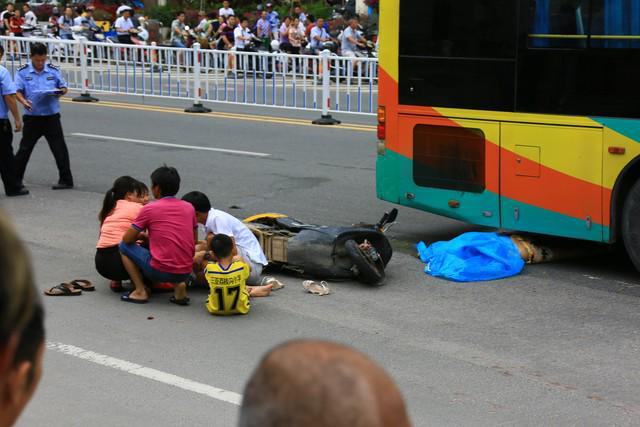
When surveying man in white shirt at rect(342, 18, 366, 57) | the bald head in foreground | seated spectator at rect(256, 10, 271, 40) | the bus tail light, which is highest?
seated spectator at rect(256, 10, 271, 40)

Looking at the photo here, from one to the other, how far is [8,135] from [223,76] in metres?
8.87

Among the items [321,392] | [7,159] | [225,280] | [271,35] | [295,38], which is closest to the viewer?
[321,392]

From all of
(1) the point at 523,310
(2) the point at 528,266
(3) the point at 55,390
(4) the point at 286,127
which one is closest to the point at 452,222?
(2) the point at 528,266

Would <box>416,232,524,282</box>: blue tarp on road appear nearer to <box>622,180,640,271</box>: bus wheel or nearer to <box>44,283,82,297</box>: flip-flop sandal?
<box>622,180,640,271</box>: bus wheel

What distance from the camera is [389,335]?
23.0 ft

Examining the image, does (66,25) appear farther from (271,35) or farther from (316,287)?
(316,287)

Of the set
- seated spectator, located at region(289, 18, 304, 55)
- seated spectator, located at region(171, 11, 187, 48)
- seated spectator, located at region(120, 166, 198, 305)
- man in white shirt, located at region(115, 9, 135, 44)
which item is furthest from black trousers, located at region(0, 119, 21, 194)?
seated spectator, located at region(171, 11, 187, 48)

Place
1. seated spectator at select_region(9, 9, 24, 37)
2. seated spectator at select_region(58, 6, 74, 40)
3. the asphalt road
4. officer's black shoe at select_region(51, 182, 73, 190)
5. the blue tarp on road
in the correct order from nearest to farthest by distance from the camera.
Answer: the asphalt road
the blue tarp on road
officer's black shoe at select_region(51, 182, 73, 190)
seated spectator at select_region(9, 9, 24, 37)
seated spectator at select_region(58, 6, 74, 40)

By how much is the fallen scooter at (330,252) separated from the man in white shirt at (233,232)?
40 cm

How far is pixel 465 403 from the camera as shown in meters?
5.75

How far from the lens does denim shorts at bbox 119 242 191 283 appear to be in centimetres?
767

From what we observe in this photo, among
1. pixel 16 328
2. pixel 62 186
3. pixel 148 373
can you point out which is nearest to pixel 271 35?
pixel 62 186

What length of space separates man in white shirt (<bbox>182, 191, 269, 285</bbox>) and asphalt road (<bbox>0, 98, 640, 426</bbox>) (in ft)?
0.98

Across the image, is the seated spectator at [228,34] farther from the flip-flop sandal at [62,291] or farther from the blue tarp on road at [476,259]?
the flip-flop sandal at [62,291]
